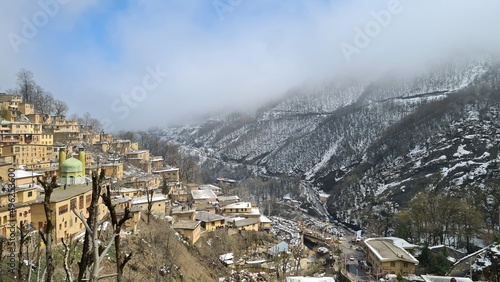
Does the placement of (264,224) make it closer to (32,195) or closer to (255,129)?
(32,195)

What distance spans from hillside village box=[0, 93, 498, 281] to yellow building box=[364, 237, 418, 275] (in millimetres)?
86

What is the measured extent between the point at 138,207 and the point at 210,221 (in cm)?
1125

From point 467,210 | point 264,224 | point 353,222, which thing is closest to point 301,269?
point 264,224

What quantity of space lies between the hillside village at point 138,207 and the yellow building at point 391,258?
86 mm

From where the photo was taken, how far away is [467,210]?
1534 inches

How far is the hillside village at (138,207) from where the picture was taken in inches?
845

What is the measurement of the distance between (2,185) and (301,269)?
1084 inches

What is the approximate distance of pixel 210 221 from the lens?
39.9 meters

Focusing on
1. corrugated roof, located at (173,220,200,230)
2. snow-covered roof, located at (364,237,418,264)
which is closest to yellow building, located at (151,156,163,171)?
corrugated roof, located at (173,220,200,230)

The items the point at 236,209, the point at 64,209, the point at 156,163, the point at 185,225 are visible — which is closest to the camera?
the point at 64,209

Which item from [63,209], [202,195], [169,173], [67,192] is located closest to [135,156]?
[169,173]

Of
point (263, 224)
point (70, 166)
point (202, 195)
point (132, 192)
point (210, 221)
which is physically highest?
point (70, 166)

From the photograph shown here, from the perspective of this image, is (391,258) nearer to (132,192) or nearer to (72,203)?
(72,203)

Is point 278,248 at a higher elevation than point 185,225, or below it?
below
